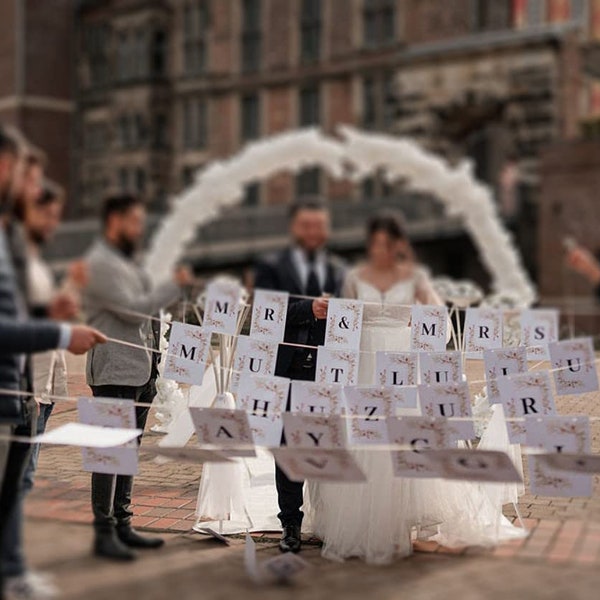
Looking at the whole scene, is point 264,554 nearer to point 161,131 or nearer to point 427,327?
point 427,327

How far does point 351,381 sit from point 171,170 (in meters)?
34.0

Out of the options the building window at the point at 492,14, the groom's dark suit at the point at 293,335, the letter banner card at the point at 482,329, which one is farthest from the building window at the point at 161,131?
the letter banner card at the point at 482,329

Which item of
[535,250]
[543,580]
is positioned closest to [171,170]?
[535,250]

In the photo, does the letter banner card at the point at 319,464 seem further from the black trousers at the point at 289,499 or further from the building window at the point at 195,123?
the building window at the point at 195,123

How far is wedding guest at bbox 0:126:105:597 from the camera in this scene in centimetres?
376

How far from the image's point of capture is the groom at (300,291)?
5.98 meters

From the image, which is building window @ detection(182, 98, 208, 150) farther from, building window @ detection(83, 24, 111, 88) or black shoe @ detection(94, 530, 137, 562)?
black shoe @ detection(94, 530, 137, 562)

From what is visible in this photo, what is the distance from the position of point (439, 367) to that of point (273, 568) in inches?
65.3

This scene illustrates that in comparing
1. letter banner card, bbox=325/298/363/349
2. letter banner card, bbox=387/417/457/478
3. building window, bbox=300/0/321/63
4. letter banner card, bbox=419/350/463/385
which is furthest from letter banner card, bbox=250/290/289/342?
building window, bbox=300/0/321/63

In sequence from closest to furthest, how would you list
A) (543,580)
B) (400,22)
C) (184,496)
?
(543,580)
(184,496)
(400,22)

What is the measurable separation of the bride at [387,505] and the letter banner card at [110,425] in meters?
1.27

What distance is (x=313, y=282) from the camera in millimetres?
6793

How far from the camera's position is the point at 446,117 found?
28.8m

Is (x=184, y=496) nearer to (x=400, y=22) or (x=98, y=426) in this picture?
(x=98, y=426)
